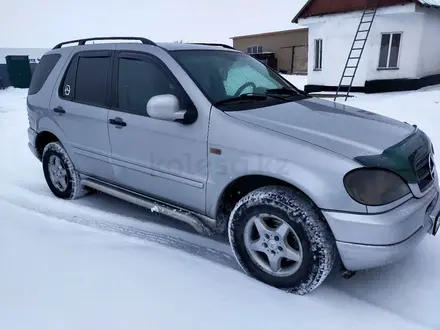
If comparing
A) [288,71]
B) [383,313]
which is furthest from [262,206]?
[288,71]

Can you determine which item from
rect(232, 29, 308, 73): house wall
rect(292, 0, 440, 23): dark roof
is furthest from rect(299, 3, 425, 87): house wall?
rect(232, 29, 308, 73): house wall

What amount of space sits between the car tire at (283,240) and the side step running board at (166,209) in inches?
11.2

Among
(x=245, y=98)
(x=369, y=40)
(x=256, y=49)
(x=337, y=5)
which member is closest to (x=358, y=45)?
(x=369, y=40)

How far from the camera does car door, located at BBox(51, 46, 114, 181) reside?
3.43 meters

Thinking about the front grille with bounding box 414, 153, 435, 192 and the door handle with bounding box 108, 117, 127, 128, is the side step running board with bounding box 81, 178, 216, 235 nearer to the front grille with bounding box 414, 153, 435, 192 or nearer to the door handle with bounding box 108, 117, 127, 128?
the door handle with bounding box 108, 117, 127, 128

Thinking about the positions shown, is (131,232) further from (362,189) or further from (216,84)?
(362,189)

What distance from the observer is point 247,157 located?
8.05ft

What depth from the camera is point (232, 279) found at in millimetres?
2555

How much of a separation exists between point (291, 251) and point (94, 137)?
2.31 metres

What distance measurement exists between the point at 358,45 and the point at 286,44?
1443 centimetres

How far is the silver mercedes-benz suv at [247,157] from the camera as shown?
215 centimetres

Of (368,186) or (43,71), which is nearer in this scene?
(368,186)

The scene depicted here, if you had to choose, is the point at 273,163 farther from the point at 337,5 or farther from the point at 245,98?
the point at 337,5

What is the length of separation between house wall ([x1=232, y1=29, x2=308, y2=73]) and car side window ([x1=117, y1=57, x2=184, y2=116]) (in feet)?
74.9
